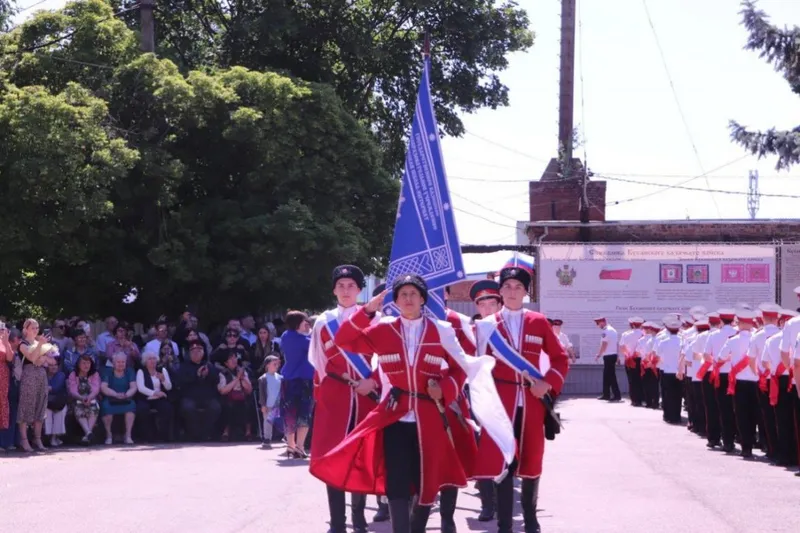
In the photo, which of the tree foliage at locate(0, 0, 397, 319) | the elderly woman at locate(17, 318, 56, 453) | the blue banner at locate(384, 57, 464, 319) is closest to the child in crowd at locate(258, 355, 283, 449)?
the elderly woman at locate(17, 318, 56, 453)

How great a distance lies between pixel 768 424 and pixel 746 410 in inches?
33.4

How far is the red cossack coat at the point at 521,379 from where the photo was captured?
9.09 metres

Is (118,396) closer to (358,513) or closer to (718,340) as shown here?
(718,340)

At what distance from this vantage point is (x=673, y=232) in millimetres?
35125

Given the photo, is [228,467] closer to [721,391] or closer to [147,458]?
[147,458]

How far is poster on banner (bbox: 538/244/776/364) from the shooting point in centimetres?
2980

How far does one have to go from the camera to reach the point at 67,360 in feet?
59.8

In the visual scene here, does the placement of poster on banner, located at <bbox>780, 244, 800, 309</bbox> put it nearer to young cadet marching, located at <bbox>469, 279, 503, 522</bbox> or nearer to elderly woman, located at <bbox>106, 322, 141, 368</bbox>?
elderly woman, located at <bbox>106, 322, 141, 368</bbox>

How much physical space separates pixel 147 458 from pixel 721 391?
7554 millimetres

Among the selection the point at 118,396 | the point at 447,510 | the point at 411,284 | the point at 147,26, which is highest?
the point at 147,26

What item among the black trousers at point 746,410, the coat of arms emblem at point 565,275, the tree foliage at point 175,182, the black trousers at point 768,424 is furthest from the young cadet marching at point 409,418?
the coat of arms emblem at point 565,275

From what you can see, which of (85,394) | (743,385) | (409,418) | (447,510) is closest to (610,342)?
(743,385)

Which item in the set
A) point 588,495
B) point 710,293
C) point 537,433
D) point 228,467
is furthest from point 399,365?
point 710,293

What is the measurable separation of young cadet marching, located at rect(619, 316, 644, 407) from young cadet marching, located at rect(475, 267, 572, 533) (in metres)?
18.0
